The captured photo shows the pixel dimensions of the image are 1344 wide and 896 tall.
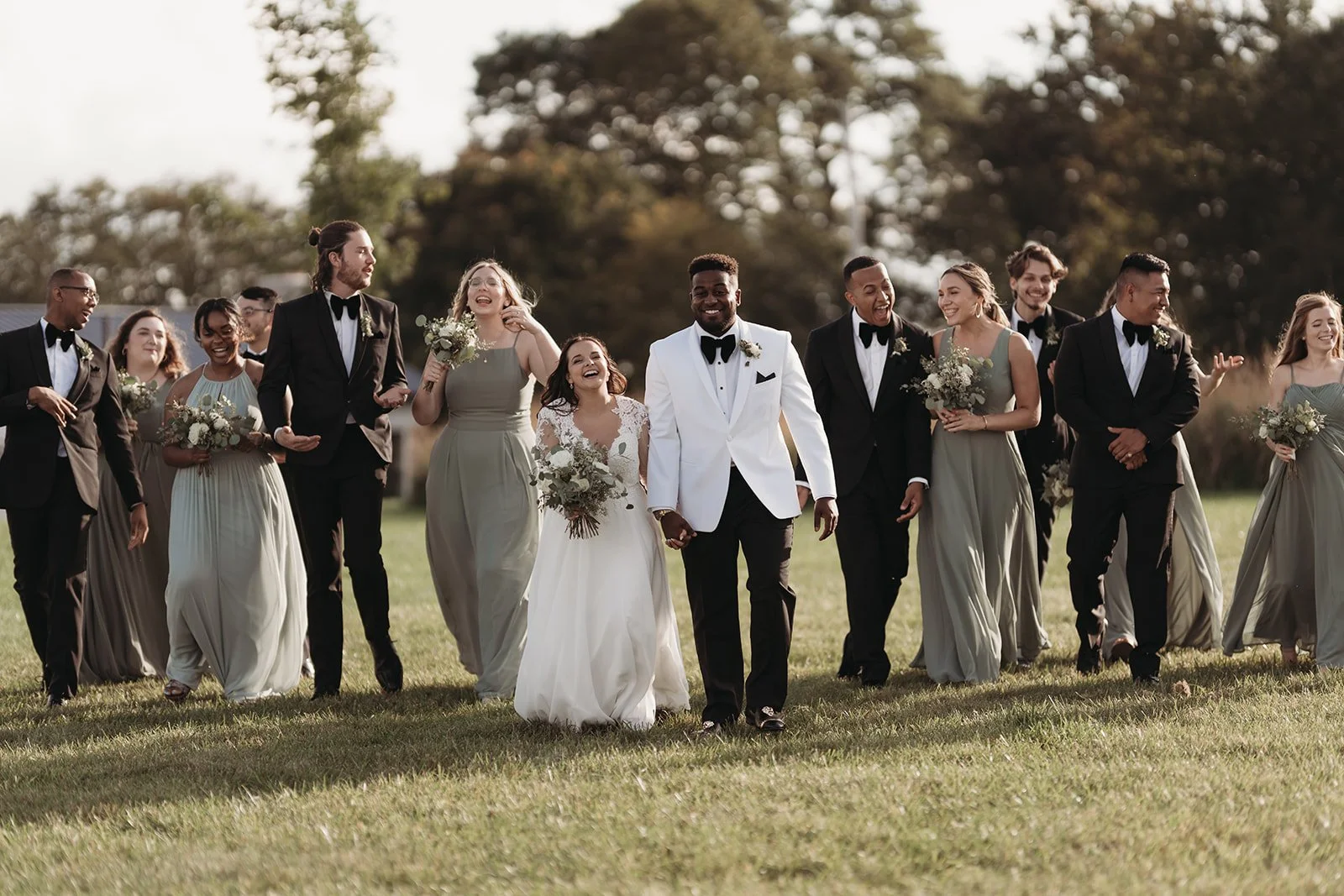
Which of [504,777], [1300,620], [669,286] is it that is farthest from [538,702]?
[669,286]

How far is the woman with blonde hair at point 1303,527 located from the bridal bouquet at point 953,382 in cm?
175

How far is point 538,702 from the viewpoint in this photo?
26.8 feet

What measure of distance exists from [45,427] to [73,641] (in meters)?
1.25

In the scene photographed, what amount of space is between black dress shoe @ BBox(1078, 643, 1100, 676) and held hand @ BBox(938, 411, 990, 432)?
143cm

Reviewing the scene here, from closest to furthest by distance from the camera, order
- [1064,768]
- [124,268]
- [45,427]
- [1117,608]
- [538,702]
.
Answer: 1. [1064,768]
2. [538,702]
3. [45,427]
4. [1117,608]
5. [124,268]

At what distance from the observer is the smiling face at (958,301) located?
967 cm

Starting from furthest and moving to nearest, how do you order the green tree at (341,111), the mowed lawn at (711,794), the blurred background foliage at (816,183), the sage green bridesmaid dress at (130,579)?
the blurred background foliage at (816,183), the green tree at (341,111), the sage green bridesmaid dress at (130,579), the mowed lawn at (711,794)

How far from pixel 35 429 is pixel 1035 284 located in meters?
6.10

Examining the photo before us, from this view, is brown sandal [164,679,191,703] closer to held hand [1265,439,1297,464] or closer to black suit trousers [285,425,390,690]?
black suit trousers [285,425,390,690]

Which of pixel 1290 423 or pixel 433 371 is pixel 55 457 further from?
pixel 1290 423

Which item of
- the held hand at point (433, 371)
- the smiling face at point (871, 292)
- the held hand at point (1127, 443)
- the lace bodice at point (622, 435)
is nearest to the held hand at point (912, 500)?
the smiling face at point (871, 292)

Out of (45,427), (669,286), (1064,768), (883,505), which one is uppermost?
(669,286)

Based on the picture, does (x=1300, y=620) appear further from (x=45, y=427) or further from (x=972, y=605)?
(x=45, y=427)

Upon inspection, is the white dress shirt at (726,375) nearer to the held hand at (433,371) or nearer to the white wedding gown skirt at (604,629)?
the white wedding gown skirt at (604,629)
